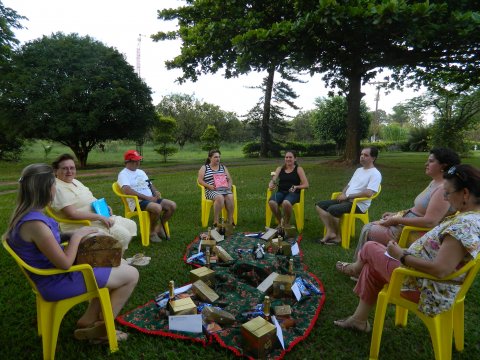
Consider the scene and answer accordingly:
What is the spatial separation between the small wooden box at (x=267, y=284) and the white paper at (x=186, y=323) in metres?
0.82

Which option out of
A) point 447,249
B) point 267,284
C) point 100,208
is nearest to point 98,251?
point 100,208

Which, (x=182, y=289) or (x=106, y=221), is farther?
(x=106, y=221)

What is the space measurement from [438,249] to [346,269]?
1.43 metres

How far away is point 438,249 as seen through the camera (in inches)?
81.5

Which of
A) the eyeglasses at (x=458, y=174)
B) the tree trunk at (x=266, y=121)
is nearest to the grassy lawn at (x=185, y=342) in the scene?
the eyeglasses at (x=458, y=174)

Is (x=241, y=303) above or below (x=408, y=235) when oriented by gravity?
below

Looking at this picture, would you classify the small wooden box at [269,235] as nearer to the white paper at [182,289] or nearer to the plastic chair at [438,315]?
the white paper at [182,289]

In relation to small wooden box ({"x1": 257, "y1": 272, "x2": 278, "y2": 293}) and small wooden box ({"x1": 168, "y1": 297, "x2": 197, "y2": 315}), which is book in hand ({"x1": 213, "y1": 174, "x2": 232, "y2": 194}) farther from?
small wooden box ({"x1": 168, "y1": 297, "x2": 197, "y2": 315})

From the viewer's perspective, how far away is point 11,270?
11.8 feet

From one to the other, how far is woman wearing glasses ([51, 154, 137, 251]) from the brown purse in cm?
90

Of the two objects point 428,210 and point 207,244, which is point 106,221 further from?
point 428,210

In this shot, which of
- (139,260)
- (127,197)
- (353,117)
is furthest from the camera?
(353,117)

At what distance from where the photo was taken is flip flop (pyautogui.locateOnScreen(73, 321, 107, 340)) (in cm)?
233

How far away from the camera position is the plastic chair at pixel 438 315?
2002mm
